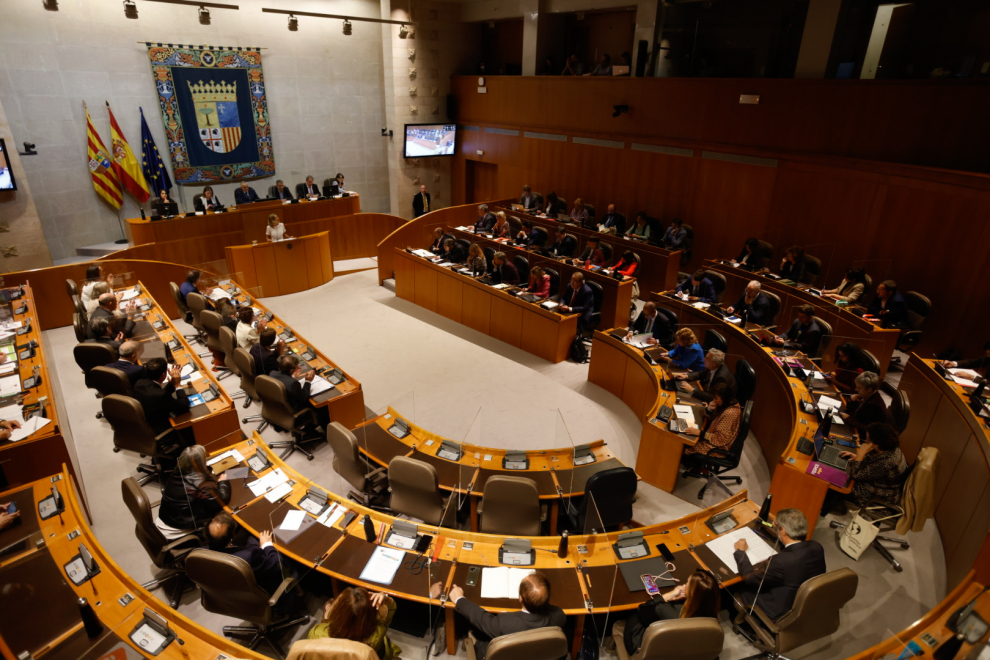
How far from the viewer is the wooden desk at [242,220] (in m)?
11.1

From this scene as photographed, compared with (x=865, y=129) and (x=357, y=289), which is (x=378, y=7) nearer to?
(x=357, y=289)

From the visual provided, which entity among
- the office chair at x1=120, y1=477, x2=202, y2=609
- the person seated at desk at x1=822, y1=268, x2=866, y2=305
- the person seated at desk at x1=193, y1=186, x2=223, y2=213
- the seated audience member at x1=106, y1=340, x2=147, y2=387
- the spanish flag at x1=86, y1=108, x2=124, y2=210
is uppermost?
the spanish flag at x1=86, y1=108, x2=124, y2=210

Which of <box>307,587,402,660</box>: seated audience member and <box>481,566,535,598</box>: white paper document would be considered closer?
<box>307,587,402,660</box>: seated audience member

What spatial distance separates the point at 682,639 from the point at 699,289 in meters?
6.07

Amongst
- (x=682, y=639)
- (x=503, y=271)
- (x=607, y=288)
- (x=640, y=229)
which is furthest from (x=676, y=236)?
(x=682, y=639)

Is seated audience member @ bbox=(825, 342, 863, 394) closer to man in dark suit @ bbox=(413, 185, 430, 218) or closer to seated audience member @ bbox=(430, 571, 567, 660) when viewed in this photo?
seated audience member @ bbox=(430, 571, 567, 660)

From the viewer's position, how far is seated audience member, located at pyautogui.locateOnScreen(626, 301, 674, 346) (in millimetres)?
7441

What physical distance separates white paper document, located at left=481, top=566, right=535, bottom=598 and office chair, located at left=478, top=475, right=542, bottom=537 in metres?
0.65

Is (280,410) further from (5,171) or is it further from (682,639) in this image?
(5,171)

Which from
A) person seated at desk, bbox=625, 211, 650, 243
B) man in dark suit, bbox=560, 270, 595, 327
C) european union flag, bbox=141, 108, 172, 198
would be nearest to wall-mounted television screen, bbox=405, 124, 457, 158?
european union flag, bbox=141, 108, 172, 198

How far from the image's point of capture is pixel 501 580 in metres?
3.80

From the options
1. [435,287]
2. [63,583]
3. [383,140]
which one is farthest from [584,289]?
[383,140]

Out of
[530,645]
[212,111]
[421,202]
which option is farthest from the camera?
[421,202]

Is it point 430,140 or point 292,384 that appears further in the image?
point 430,140
